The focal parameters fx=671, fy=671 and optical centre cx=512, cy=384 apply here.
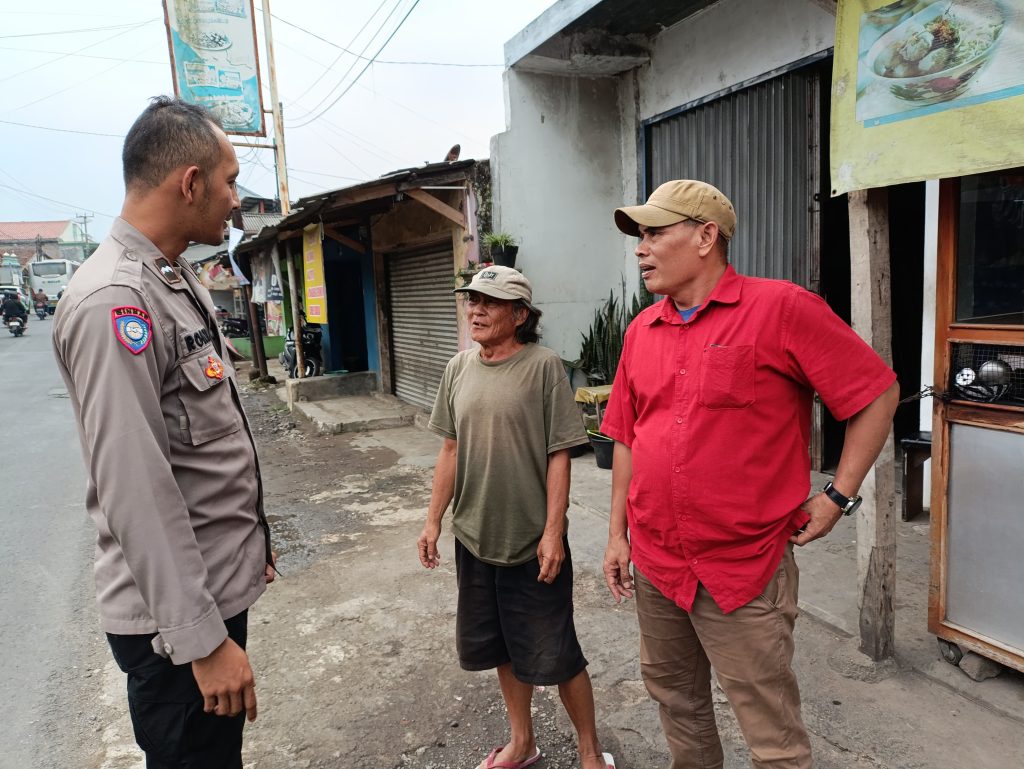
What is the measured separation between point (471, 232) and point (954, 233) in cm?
534

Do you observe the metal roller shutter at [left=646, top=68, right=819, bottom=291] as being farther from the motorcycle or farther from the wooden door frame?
the motorcycle

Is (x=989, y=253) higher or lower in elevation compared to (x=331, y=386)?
higher

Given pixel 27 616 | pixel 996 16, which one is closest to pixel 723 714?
pixel 996 16

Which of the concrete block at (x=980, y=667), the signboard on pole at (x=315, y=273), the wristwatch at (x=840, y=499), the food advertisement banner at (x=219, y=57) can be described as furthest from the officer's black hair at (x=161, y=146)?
the food advertisement banner at (x=219, y=57)

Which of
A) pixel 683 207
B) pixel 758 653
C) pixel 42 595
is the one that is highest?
pixel 683 207

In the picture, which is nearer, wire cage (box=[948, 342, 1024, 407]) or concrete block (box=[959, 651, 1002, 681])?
wire cage (box=[948, 342, 1024, 407])

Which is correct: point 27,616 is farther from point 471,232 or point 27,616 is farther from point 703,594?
point 471,232

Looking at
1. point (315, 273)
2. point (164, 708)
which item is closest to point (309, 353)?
point (315, 273)

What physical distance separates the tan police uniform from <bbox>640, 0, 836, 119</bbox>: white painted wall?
4.81 meters

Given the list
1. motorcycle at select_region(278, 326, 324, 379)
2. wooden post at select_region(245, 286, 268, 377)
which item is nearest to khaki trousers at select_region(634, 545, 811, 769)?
motorcycle at select_region(278, 326, 324, 379)

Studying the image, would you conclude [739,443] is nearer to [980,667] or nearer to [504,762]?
[504,762]

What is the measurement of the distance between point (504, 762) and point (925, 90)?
284cm

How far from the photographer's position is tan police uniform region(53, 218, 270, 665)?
1.30 meters

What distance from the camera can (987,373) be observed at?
255 cm
